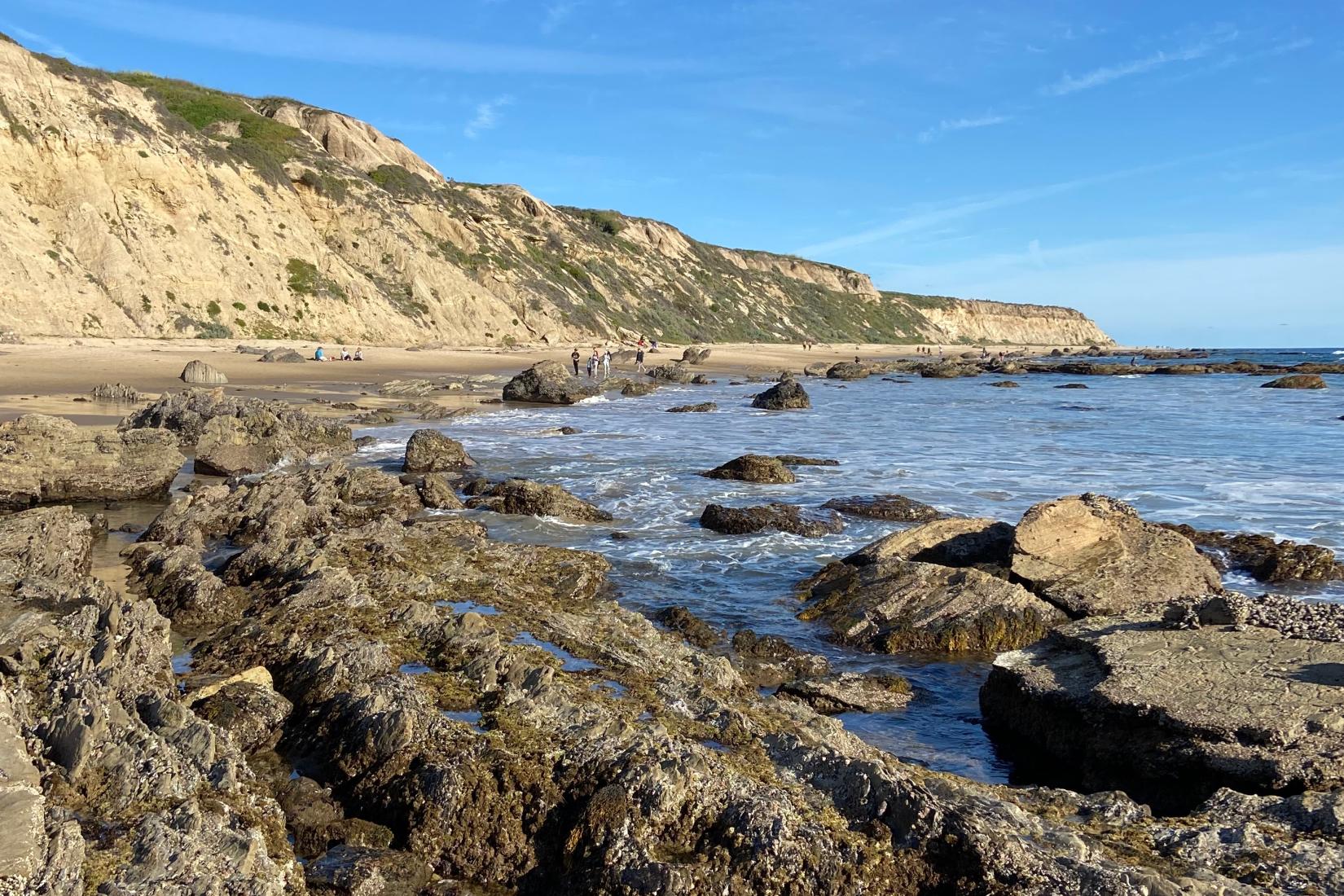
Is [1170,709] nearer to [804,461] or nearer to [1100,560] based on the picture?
[1100,560]

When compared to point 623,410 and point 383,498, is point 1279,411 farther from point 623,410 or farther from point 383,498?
point 383,498

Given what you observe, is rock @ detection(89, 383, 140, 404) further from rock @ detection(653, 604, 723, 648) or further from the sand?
rock @ detection(653, 604, 723, 648)

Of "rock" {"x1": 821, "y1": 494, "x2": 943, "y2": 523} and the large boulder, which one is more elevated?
the large boulder

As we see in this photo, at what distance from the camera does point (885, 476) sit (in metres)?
17.5

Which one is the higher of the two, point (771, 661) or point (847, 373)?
point (847, 373)

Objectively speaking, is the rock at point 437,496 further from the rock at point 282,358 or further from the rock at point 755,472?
the rock at point 282,358

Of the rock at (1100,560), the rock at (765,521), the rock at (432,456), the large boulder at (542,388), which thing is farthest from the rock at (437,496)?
the large boulder at (542,388)

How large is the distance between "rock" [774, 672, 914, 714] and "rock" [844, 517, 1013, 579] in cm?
276

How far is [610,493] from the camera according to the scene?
584 inches

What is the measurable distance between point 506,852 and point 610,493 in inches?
438

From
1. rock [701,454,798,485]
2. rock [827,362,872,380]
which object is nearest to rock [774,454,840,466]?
rock [701,454,798,485]

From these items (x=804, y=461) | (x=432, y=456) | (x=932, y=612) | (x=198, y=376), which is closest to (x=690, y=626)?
(x=932, y=612)

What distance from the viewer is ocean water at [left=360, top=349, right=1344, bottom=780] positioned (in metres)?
8.41

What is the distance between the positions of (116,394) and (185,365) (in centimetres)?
893
